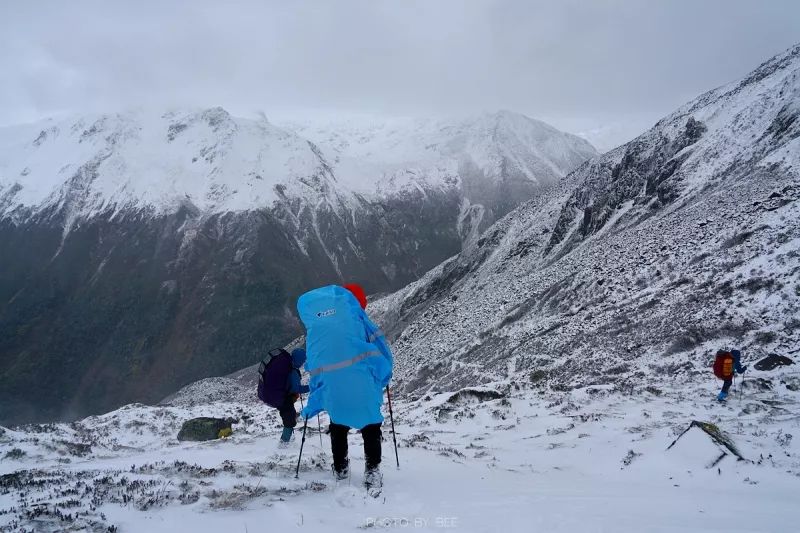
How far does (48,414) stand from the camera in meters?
116

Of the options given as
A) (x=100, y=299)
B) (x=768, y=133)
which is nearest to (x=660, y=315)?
(x=768, y=133)

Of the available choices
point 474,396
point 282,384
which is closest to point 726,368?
point 474,396

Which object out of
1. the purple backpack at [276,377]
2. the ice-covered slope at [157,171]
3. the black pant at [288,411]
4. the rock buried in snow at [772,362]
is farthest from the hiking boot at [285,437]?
the ice-covered slope at [157,171]

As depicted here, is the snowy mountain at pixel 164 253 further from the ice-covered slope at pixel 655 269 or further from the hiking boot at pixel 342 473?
the hiking boot at pixel 342 473

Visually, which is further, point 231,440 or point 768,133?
point 768,133

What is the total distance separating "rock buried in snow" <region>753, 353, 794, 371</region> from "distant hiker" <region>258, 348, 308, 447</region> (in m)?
13.5

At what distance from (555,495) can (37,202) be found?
219 meters

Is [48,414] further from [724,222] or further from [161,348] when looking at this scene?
[724,222]

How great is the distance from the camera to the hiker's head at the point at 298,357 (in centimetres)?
880

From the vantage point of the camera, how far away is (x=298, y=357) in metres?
8.89

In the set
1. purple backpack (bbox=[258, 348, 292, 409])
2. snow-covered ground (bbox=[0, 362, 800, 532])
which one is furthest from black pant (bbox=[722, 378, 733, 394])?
purple backpack (bbox=[258, 348, 292, 409])

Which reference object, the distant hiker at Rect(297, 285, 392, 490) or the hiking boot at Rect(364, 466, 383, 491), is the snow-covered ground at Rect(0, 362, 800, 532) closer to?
the hiking boot at Rect(364, 466, 383, 491)

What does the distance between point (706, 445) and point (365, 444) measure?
534 centimetres

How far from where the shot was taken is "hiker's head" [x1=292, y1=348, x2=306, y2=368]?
880 cm
